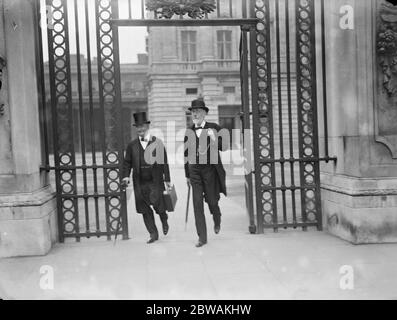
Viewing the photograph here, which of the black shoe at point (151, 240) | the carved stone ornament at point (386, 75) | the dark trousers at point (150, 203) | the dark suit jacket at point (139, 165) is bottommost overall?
the black shoe at point (151, 240)

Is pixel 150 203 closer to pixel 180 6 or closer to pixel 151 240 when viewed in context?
pixel 151 240

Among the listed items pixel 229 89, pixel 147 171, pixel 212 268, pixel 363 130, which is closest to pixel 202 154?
pixel 147 171

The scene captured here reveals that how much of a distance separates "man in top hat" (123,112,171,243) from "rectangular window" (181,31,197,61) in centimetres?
3146

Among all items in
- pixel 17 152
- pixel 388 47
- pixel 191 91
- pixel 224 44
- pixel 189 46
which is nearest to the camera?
pixel 17 152

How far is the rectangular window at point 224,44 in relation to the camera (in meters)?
37.3

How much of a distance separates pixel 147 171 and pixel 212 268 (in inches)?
87.7

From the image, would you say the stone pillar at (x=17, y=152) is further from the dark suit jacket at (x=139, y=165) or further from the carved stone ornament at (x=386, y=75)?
the carved stone ornament at (x=386, y=75)

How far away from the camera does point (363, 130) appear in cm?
705

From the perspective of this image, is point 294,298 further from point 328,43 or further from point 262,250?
point 328,43

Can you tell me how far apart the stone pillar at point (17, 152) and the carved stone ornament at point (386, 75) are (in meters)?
4.94

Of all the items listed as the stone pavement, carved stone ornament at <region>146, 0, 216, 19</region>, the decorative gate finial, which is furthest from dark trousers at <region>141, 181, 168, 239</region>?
the decorative gate finial

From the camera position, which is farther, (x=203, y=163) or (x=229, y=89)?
(x=229, y=89)

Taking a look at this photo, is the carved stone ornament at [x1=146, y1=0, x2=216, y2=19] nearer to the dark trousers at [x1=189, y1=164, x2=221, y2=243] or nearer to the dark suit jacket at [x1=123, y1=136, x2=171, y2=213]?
the dark suit jacket at [x1=123, y1=136, x2=171, y2=213]

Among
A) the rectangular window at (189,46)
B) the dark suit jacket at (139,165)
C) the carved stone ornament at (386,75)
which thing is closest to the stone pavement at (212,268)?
the dark suit jacket at (139,165)
